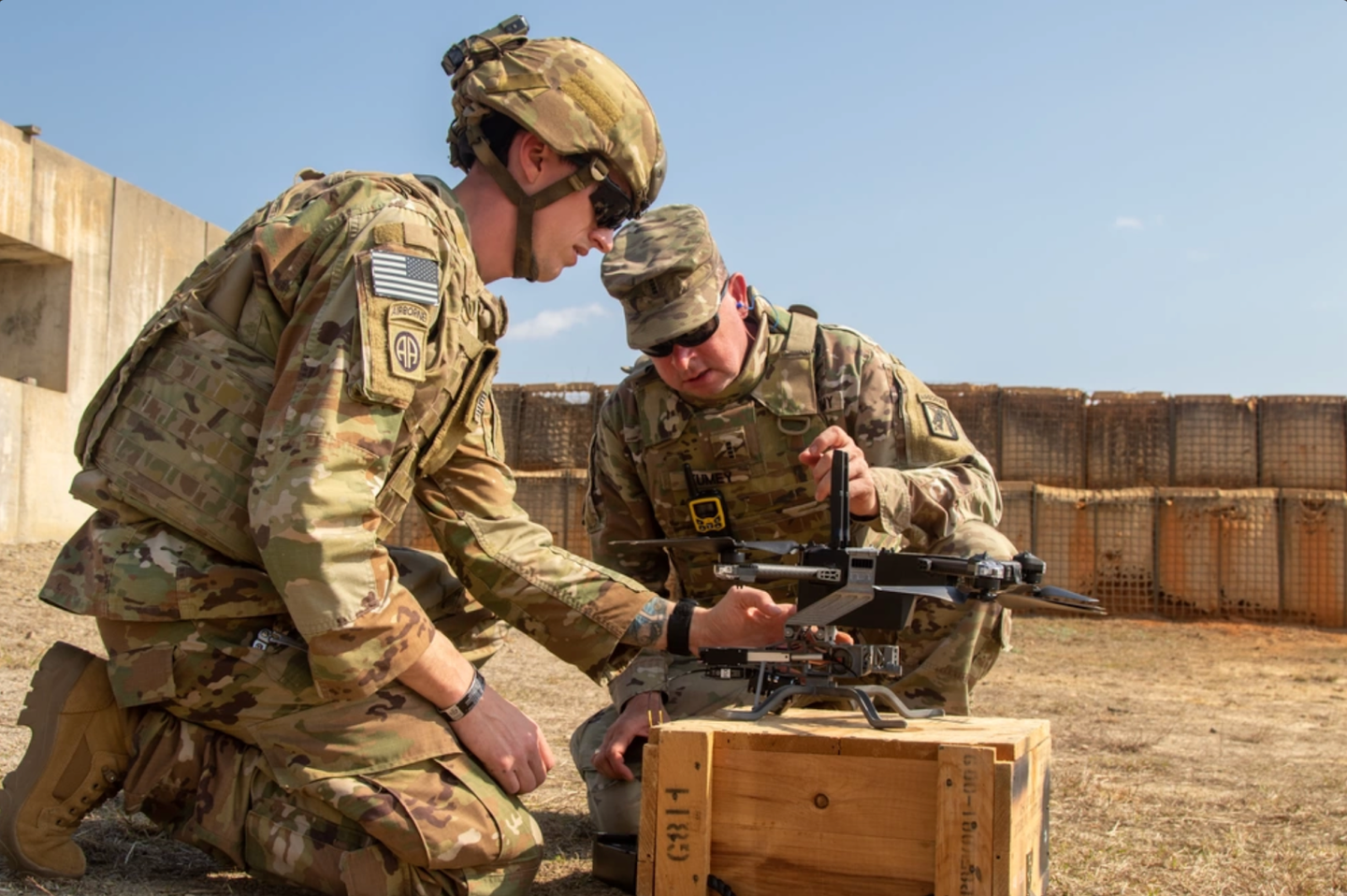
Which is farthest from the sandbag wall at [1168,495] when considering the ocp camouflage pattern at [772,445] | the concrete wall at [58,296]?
the ocp camouflage pattern at [772,445]

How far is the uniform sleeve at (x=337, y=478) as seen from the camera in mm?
2412

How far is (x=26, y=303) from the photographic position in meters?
11.9

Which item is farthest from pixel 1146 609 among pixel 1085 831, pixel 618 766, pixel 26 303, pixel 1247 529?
pixel 26 303

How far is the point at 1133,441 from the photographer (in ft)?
38.2

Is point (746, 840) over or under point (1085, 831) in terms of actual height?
over

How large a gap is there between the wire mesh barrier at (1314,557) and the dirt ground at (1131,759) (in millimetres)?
682

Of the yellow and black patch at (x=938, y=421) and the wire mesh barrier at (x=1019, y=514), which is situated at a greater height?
the yellow and black patch at (x=938, y=421)

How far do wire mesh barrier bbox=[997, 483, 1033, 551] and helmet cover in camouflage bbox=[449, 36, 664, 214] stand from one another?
8917 mm

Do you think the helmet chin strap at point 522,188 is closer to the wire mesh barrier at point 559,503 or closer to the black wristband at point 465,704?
the black wristband at point 465,704

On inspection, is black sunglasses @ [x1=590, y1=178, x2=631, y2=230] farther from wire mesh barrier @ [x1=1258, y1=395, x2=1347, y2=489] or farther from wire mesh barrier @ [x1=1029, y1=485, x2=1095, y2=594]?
wire mesh barrier @ [x1=1258, y1=395, x2=1347, y2=489]

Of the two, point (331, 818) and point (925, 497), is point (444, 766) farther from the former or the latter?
point (925, 497)

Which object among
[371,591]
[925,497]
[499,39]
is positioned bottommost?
[371,591]

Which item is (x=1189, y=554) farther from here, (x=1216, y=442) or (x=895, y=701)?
(x=895, y=701)

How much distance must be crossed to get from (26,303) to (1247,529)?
11886 mm
